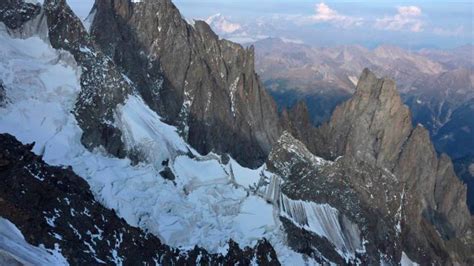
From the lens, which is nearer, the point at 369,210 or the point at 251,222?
the point at 251,222

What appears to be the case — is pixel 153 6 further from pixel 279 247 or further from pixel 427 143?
pixel 427 143

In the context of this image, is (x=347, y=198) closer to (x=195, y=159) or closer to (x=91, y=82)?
(x=195, y=159)

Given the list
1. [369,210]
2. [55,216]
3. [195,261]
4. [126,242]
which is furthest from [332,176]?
[55,216]

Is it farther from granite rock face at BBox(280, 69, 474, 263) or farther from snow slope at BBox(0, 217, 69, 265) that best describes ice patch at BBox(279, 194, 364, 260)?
→ snow slope at BBox(0, 217, 69, 265)

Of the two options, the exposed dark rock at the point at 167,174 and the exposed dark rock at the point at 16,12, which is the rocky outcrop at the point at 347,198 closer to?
the exposed dark rock at the point at 167,174

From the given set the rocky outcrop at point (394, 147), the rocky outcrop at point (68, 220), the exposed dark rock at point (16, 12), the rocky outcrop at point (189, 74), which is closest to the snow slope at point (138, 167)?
the exposed dark rock at point (16, 12)
